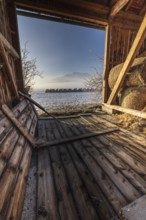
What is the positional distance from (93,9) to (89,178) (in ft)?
17.2

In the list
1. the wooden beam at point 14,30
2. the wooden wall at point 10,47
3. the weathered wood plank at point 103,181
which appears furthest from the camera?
the wooden beam at point 14,30

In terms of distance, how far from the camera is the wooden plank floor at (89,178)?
107 cm

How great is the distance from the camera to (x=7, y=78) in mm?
2561

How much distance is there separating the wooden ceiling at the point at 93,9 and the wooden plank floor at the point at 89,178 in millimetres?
4306

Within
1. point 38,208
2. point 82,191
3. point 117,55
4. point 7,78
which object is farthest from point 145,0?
point 38,208

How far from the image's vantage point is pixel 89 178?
1440mm

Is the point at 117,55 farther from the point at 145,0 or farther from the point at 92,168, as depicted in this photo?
the point at 92,168

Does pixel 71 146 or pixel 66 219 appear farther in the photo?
pixel 71 146

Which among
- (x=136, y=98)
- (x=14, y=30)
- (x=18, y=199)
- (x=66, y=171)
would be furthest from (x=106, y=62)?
(x=18, y=199)

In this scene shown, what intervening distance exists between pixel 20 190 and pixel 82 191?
0.63 metres

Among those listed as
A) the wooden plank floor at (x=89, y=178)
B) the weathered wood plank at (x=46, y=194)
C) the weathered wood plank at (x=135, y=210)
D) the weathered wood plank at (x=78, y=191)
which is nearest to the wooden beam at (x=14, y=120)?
the wooden plank floor at (x=89, y=178)

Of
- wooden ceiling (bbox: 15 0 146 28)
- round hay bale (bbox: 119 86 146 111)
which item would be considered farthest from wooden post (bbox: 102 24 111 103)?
round hay bale (bbox: 119 86 146 111)

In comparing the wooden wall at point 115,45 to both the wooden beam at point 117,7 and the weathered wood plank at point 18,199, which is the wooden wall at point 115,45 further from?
the weathered wood plank at point 18,199

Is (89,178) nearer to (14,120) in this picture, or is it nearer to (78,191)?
(78,191)
